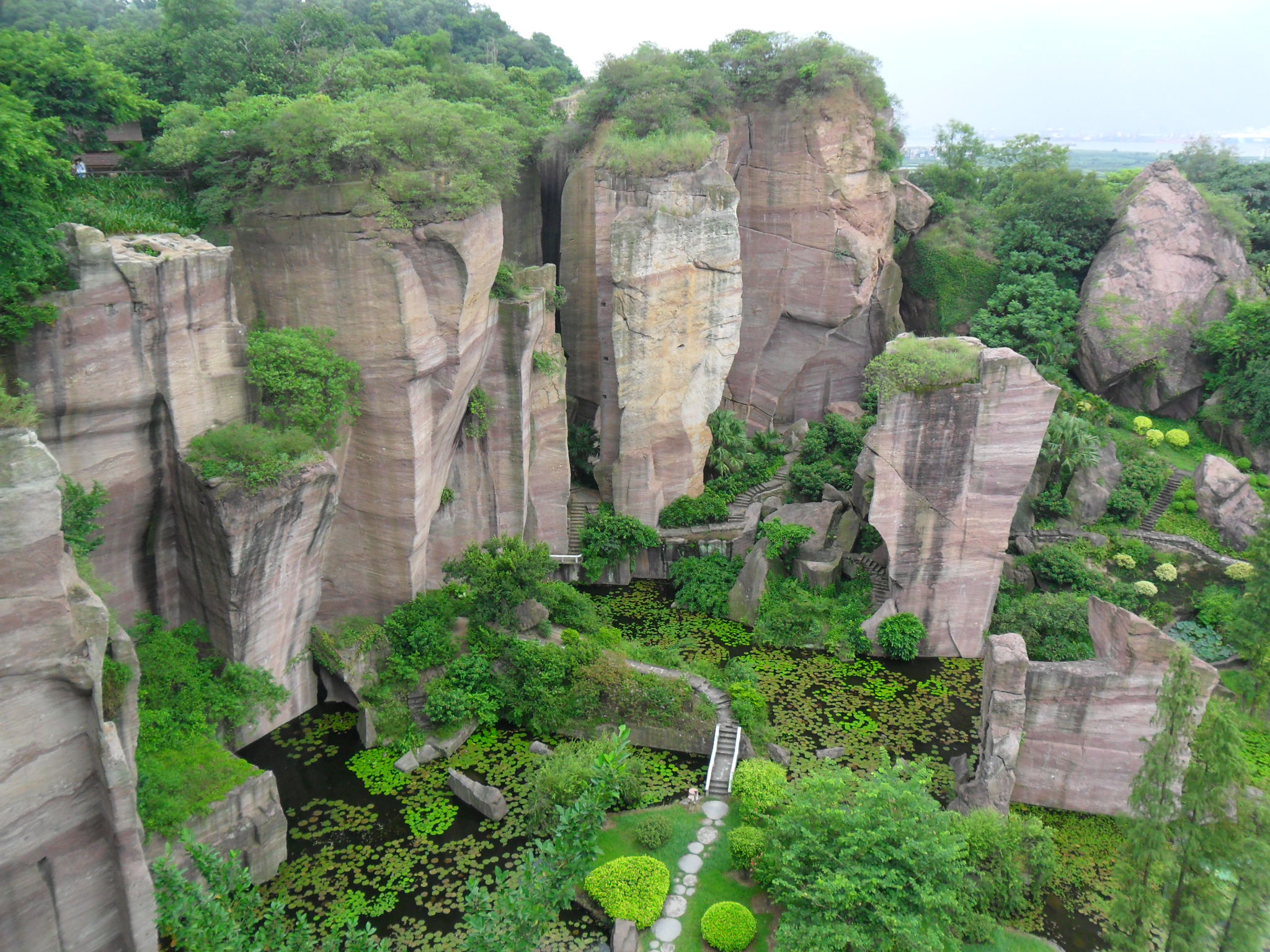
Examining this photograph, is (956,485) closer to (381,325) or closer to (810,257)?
(810,257)

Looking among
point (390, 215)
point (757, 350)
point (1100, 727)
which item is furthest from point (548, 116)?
point (1100, 727)

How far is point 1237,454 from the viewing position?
1108 inches

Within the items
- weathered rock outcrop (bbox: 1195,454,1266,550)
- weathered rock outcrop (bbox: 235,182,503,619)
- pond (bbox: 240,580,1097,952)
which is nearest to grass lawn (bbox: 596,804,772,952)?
pond (bbox: 240,580,1097,952)

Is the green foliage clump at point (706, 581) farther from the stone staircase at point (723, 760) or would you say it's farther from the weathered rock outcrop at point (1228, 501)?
the weathered rock outcrop at point (1228, 501)

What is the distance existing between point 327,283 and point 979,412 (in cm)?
1478

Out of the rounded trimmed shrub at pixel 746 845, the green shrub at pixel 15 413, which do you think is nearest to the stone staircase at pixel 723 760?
the rounded trimmed shrub at pixel 746 845

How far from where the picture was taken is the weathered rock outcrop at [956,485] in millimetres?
20844

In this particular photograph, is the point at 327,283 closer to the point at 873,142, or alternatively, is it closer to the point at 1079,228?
the point at 873,142

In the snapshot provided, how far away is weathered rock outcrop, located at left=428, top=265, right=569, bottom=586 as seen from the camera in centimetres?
2300

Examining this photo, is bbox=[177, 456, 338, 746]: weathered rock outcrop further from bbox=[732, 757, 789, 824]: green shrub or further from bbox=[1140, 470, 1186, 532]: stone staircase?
bbox=[1140, 470, 1186, 532]: stone staircase

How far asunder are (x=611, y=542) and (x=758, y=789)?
417 inches

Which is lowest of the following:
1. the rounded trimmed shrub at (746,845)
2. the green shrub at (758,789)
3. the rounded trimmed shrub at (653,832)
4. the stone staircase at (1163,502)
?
the rounded trimmed shrub at (653,832)

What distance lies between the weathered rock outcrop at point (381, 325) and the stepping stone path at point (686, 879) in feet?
29.1

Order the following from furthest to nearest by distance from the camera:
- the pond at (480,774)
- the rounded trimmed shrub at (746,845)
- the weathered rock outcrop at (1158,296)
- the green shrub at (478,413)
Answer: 1. the weathered rock outcrop at (1158,296)
2. the green shrub at (478,413)
3. the rounded trimmed shrub at (746,845)
4. the pond at (480,774)
